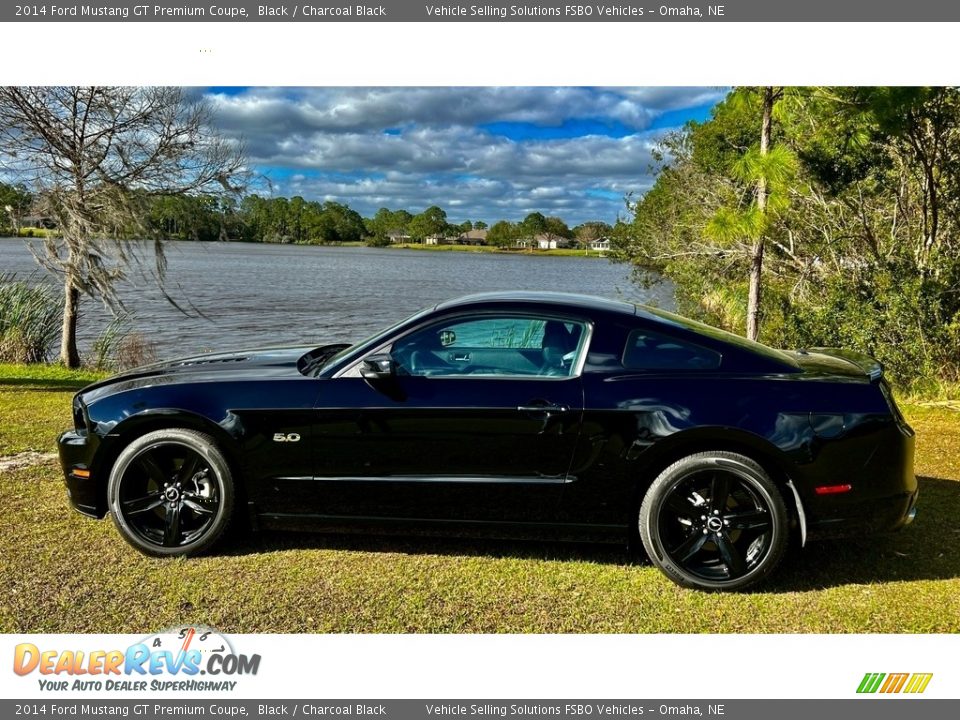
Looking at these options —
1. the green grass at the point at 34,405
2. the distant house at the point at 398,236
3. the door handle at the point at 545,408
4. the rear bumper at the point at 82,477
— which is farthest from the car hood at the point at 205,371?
the distant house at the point at 398,236

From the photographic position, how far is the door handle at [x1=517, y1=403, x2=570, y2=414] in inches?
149

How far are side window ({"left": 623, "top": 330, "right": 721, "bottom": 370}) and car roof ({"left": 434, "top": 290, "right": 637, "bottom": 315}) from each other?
7.2 inches

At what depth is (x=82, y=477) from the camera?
13.6ft

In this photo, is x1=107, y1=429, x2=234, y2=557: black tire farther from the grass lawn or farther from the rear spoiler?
the rear spoiler

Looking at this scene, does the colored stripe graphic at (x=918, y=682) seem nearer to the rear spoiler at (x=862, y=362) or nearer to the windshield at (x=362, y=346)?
the rear spoiler at (x=862, y=362)

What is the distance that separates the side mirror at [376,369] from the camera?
388 cm

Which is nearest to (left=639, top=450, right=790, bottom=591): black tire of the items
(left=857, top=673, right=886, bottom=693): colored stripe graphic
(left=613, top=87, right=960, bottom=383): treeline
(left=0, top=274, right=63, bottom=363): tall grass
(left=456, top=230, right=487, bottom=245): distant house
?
(left=857, top=673, right=886, bottom=693): colored stripe graphic

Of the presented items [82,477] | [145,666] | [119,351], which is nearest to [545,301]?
[145,666]

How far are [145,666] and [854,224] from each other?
12819 mm

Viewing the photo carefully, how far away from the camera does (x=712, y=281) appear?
1497 centimetres

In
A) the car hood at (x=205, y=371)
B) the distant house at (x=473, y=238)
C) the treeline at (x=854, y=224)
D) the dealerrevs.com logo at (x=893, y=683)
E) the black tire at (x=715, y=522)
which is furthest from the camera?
the distant house at (x=473, y=238)

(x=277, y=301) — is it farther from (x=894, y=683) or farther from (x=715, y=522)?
(x=894, y=683)

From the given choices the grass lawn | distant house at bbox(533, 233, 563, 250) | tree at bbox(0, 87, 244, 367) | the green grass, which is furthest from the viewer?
distant house at bbox(533, 233, 563, 250)

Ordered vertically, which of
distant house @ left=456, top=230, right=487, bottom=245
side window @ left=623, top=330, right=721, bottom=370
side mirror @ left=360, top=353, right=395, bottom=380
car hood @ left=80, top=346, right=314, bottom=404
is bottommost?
car hood @ left=80, top=346, right=314, bottom=404
